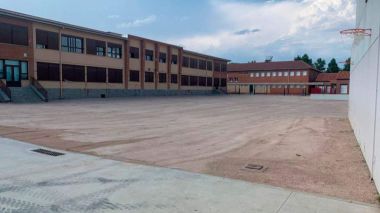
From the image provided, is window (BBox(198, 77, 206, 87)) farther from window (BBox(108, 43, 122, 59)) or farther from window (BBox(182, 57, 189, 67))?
window (BBox(108, 43, 122, 59))

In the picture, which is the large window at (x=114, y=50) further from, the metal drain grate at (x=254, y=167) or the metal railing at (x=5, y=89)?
the metal drain grate at (x=254, y=167)

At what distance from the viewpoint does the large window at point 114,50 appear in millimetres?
46750

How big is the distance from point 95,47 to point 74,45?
139 inches

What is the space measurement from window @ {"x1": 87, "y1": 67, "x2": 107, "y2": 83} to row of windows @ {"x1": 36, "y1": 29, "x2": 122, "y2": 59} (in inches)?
84.1

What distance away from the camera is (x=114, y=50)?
47.7m

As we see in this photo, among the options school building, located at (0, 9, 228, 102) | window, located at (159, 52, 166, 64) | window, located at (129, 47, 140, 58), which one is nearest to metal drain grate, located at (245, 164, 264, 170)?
school building, located at (0, 9, 228, 102)

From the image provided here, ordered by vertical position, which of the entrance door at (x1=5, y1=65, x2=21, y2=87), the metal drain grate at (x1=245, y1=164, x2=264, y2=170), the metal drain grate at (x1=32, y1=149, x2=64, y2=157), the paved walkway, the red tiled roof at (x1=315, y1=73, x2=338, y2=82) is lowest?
the metal drain grate at (x1=245, y1=164, x2=264, y2=170)

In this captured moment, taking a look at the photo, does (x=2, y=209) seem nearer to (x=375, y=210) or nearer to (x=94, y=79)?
(x=375, y=210)

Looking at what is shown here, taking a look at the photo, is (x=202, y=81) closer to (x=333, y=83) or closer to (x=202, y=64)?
(x=202, y=64)

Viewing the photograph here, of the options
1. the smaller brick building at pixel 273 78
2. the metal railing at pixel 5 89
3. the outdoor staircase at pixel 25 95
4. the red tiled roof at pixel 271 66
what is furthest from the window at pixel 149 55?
the red tiled roof at pixel 271 66

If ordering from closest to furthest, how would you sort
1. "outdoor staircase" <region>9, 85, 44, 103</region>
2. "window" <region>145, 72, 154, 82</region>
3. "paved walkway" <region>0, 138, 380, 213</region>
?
1. "paved walkway" <region>0, 138, 380, 213</region>
2. "outdoor staircase" <region>9, 85, 44, 103</region>
3. "window" <region>145, 72, 154, 82</region>

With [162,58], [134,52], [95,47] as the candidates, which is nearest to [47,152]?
[95,47]

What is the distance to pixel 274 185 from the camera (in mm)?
6336

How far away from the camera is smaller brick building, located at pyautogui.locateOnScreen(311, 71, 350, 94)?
7056 cm
